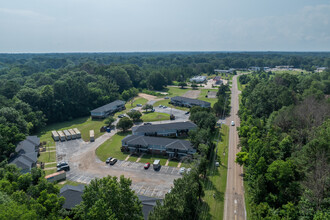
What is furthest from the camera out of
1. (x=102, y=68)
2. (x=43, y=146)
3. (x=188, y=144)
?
(x=102, y=68)

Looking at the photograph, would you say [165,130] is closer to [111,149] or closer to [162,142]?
[162,142]

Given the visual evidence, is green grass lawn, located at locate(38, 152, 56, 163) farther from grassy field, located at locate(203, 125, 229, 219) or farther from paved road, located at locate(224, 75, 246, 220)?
paved road, located at locate(224, 75, 246, 220)

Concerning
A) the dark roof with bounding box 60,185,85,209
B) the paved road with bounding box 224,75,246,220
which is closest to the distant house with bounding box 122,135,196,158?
the paved road with bounding box 224,75,246,220

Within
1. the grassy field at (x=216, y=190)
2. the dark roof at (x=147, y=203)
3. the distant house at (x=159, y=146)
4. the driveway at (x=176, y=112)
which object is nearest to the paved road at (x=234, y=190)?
the grassy field at (x=216, y=190)

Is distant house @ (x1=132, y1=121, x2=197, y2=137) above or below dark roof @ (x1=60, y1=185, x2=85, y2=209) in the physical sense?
above

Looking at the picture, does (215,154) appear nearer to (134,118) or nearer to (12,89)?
(134,118)

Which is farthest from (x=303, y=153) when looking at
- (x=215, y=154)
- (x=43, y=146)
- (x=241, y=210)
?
(x=43, y=146)
